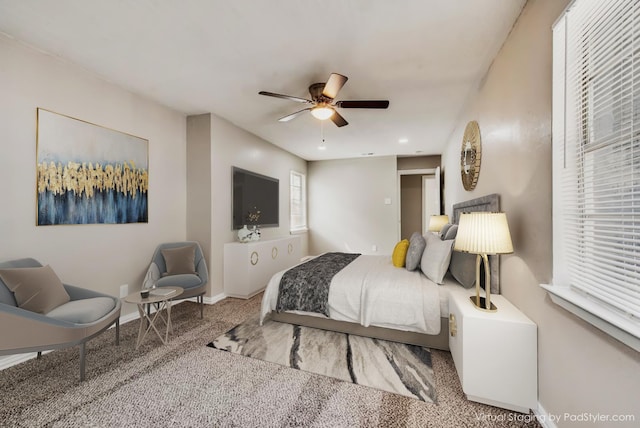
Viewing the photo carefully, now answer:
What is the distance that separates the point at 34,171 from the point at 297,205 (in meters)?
4.39

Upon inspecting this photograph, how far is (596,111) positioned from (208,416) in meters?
2.47

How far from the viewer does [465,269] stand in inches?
84.0

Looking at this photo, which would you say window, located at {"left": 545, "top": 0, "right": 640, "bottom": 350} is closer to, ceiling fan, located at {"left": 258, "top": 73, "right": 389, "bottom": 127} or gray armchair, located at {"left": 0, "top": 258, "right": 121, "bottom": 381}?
ceiling fan, located at {"left": 258, "top": 73, "right": 389, "bottom": 127}

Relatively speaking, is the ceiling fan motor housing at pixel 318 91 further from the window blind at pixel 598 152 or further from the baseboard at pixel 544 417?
the baseboard at pixel 544 417

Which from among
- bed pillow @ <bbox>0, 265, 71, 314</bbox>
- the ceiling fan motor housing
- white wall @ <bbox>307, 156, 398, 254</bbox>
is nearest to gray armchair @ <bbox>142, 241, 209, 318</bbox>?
bed pillow @ <bbox>0, 265, 71, 314</bbox>

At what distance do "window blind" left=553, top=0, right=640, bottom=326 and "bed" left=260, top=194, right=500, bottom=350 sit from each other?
2.63 feet

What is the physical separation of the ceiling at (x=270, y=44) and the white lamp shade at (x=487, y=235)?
1.38m

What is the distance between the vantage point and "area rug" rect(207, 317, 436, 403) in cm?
177

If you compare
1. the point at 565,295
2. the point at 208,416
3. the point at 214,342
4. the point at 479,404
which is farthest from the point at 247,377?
the point at 565,295

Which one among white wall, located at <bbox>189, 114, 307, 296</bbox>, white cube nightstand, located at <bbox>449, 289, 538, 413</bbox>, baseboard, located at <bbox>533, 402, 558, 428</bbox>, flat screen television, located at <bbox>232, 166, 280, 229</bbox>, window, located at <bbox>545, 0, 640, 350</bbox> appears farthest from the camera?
flat screen television, located at <bbox>232, 166, 280, 229</bbox>

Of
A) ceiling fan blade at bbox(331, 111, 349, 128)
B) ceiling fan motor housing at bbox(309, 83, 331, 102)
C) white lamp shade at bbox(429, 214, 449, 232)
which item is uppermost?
ceiling fan motor housing at bbox(309, 83, 331, 102)

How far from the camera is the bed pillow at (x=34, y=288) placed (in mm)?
1773

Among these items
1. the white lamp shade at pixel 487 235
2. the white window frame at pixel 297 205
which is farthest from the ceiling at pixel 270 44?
the white window frame at pixel 297 205

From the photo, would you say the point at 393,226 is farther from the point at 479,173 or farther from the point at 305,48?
the point at 305,48
